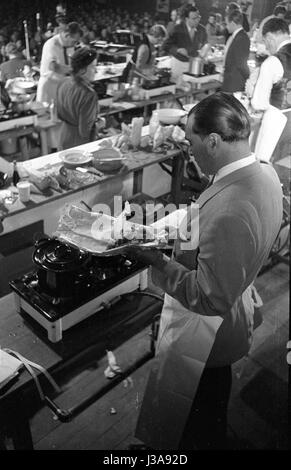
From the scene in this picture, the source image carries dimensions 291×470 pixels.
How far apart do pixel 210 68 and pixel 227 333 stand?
196 inches

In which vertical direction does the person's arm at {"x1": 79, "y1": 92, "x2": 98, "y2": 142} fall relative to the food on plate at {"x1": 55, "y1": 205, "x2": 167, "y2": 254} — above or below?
below

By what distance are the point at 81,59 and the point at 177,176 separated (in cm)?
122

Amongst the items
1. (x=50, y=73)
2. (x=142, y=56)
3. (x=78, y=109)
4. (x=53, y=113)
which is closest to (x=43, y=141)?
(x=53, y=113)

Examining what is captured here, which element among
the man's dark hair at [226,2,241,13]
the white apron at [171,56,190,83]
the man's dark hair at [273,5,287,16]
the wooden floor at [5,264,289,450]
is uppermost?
the man's dark hair at [273,5,287,16]

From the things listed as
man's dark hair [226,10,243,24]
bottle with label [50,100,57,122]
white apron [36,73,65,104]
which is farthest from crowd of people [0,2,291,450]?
white apron [36,73,65,104]

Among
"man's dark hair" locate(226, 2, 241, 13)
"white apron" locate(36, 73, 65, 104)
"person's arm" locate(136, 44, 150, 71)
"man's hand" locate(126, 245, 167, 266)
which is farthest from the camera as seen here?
"person's arm" locate(136, 44, 150, 71)

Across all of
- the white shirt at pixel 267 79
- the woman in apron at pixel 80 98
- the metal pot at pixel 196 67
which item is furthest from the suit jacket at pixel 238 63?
the woman in apron at pixel 80 98

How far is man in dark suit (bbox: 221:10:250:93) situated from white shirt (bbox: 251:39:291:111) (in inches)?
61.7

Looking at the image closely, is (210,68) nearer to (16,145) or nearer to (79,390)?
(16,145)

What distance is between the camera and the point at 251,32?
15.3 feet

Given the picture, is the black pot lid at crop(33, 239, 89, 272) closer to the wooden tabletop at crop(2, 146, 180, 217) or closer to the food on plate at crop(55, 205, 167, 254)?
the food on plate at crop(55, 205, 167, 254)

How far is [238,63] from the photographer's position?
473 cm

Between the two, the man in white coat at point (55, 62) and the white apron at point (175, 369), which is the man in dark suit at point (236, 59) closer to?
the man in white coat at point (55, 62)

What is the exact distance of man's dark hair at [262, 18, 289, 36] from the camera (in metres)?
2.85
